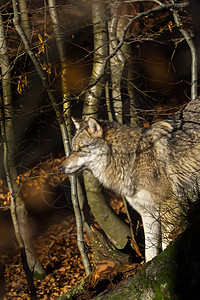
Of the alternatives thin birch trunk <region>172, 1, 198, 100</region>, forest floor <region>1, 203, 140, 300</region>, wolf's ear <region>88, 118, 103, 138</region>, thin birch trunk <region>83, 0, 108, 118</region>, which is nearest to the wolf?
wolf's ear <region>88, 118, 103, 138</region>

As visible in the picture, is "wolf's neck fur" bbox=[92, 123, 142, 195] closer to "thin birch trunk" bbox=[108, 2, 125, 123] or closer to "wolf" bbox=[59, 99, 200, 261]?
"wolf" bbox=[59, 99, 200, 261]

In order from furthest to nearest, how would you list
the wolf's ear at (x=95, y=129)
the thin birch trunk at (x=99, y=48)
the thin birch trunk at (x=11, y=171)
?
the thin birch trunk at (x=99, y=48) < the thin birch trunk at (x=11, y=171) < the wolf's ear at (x=95, y=129)

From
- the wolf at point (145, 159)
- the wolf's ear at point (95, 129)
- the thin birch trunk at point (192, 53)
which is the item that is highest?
the thin birch trunk at point (192, 53)

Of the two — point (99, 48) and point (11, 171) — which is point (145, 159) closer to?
point (99, 48)

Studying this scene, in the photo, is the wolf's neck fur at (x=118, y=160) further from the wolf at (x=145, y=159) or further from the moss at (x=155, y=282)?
the moss at (x=155, y=282)

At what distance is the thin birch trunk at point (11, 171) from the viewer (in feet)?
18.7

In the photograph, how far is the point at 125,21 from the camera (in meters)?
6.38

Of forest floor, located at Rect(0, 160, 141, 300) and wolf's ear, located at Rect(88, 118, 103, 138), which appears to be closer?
wolf's ear, located at Rect(88, 118, 103, 138)

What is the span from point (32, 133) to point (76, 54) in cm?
288

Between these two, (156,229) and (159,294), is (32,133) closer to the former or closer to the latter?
(156,229)

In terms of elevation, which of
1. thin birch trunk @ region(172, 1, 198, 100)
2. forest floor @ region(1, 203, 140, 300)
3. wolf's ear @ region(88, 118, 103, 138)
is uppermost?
thin birch trunk @ region(172, 1, 198, 100)

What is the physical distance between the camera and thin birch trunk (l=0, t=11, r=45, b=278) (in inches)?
224

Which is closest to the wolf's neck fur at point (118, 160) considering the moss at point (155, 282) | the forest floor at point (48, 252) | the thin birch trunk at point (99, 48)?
the forest floor at point (48, 252)

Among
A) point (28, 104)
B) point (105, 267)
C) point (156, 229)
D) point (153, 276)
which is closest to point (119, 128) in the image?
point (156, 229)
